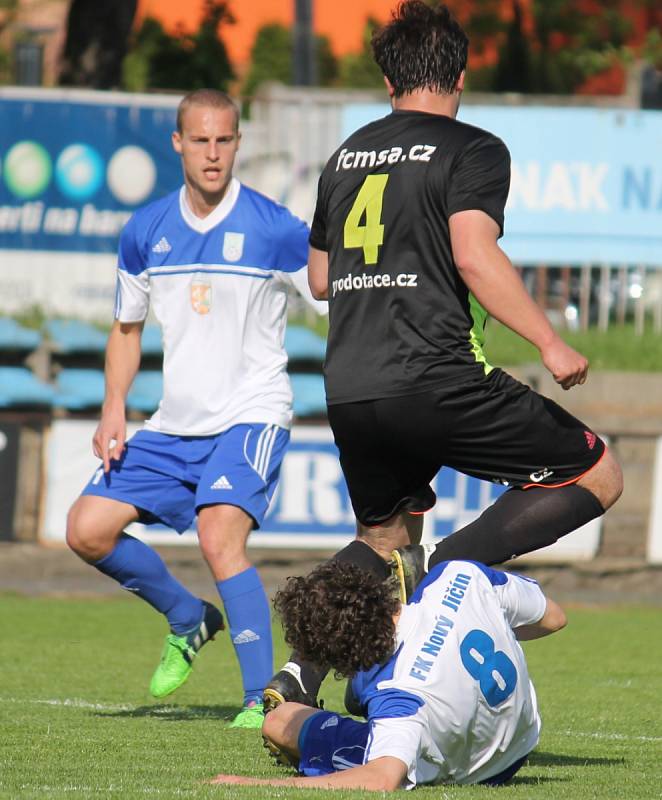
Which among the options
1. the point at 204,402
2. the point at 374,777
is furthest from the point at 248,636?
the point at 374,777

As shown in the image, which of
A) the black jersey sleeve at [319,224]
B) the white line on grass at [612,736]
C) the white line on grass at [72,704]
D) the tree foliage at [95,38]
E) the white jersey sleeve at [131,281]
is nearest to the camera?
the black jersey sleeve at [319,224]

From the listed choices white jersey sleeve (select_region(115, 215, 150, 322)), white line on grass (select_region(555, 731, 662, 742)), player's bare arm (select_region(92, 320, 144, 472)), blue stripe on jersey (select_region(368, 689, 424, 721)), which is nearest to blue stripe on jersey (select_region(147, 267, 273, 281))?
white jersey sleeve (select_region(115, 215, 150, 322))

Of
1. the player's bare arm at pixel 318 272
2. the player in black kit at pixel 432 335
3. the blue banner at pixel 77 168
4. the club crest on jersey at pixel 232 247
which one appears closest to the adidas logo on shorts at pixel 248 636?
the player in black kit at pixel 432 335

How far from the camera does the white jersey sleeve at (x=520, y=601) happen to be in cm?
480

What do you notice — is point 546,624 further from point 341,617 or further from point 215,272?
point 215,272

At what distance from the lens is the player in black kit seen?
4.89 metres

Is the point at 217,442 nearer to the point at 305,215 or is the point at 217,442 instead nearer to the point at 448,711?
the point at 448,711

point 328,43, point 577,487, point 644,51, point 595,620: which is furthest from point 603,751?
point 328,43

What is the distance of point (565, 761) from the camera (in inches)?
218

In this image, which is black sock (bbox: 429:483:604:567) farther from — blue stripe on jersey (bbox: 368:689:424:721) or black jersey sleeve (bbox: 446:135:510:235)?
black jersey sleeve (bbox: 446:135:510:235)

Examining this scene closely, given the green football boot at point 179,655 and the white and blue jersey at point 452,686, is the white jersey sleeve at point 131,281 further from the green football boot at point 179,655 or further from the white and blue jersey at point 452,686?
the white and blue jersey at point 452,686

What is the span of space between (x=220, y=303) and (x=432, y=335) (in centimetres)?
190

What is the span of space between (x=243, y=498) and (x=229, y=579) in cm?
34

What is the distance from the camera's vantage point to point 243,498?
6.43 m
